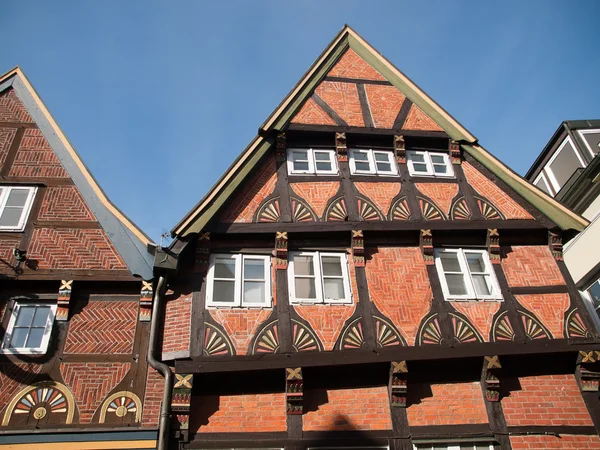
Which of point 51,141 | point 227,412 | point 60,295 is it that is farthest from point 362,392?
point 51,141

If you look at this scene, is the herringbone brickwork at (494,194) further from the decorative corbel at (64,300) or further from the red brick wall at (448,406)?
the decorative corbel at (64,300)

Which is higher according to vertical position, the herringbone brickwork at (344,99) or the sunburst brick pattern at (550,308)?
the herringbone brickwork at (344,99)

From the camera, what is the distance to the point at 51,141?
37.3 ft

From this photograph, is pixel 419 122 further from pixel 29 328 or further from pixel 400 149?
pixel 29 328

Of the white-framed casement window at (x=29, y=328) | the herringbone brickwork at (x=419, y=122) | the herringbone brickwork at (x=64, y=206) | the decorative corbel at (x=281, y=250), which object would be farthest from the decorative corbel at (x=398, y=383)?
the herringbone brickwork at (x=64, y=206)

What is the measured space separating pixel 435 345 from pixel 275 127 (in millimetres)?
6118

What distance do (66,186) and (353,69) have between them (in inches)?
317

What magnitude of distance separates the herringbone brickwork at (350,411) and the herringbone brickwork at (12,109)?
30.7 feet

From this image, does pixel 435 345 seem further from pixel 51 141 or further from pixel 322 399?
pixel 51 141

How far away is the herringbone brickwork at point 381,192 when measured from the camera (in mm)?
11102

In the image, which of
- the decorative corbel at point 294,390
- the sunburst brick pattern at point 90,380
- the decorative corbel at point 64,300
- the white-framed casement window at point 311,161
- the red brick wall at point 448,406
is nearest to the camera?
the sunburst brick pattern at point 90,380

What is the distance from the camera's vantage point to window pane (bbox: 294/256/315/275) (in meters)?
9.98

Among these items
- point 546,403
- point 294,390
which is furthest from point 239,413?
point 546,403

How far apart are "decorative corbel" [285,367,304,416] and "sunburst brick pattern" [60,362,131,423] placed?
109 inches
